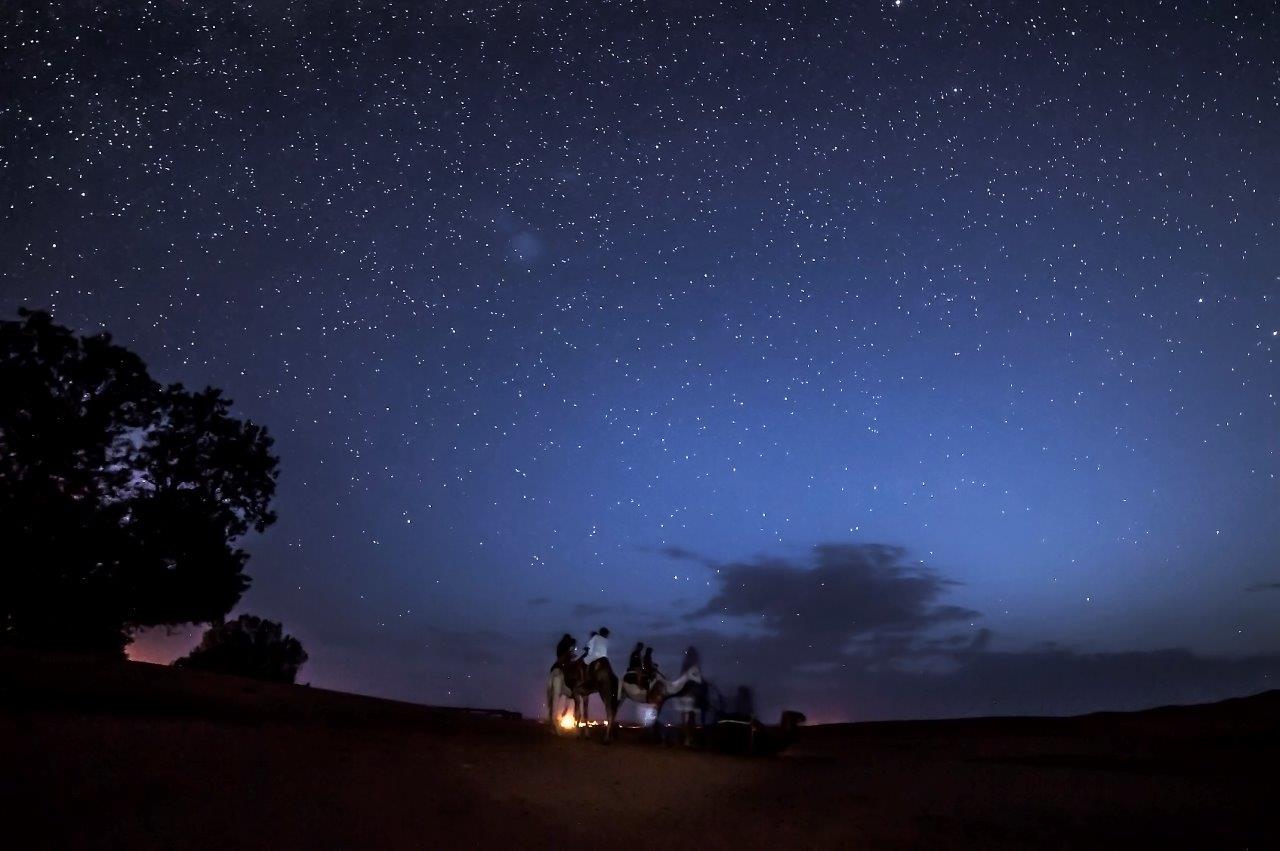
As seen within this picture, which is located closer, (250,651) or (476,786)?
(476,786)

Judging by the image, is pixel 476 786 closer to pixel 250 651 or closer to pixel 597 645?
pixel 597 645

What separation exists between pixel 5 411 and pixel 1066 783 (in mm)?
34530

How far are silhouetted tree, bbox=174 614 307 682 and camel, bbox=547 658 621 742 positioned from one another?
148 feet

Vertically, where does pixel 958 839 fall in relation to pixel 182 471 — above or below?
below

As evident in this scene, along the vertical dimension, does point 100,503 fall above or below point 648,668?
above

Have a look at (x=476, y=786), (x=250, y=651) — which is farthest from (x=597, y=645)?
(x=250, y=651)

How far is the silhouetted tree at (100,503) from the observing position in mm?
32156

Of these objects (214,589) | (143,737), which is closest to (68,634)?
(214,589)

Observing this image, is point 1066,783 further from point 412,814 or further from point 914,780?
point 412,814

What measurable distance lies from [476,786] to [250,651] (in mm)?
58338

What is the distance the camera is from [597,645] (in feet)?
75.3

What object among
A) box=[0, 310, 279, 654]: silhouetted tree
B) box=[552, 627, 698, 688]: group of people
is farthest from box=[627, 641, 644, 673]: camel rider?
box=[0, 310, 279, 654]: silhouetted tree

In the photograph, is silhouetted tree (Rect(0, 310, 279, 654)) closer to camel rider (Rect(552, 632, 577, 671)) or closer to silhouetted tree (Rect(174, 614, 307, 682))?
camel rider (Rect(552, 632, 577, 671))

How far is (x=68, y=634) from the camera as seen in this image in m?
33.6
